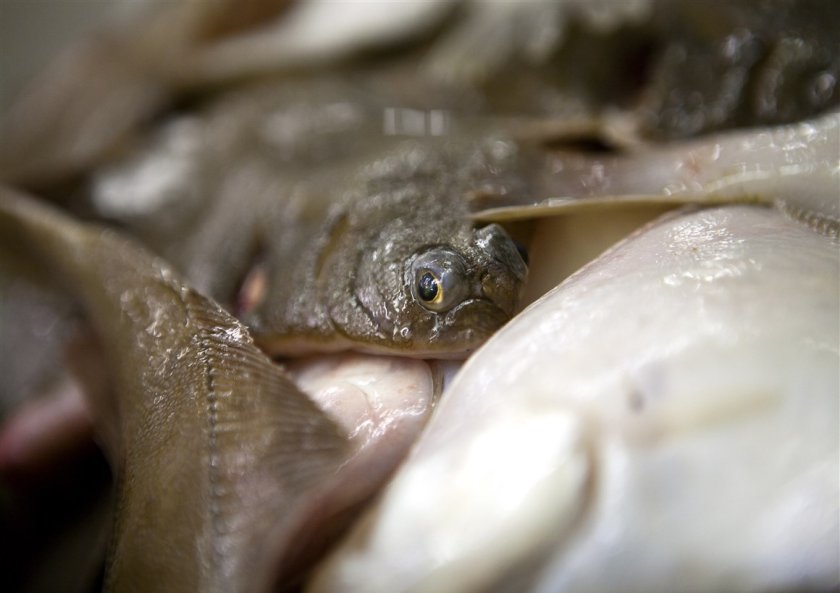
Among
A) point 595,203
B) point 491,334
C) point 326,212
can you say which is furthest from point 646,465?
point 326,212

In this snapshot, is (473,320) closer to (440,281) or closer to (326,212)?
(440,281)

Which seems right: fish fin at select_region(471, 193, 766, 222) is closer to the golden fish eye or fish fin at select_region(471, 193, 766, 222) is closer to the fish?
the golden fish eye

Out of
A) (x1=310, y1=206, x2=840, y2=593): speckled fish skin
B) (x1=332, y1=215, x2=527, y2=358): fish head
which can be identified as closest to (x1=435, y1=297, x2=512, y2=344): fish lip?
(x1=332, y1=215, x2=527, y2=358): fish head

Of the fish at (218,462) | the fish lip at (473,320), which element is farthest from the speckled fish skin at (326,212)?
the fish at (218,462)

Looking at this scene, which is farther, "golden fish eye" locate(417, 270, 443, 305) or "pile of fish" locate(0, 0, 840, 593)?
"golden fish eye" locate(417, 270, 443, 305)

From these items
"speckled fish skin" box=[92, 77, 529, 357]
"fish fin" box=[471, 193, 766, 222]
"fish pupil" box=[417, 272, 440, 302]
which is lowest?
"speckled fish skin" box=[92, 77, 529, 357]

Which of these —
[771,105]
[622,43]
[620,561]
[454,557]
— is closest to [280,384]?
[454,557]

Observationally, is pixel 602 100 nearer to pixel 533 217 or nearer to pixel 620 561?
pixel 533 217
